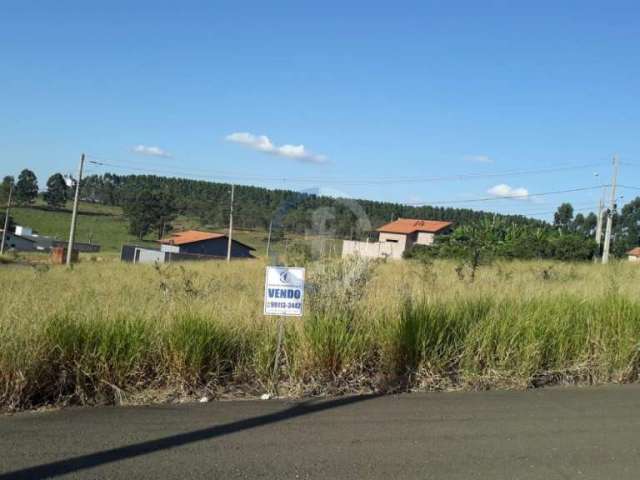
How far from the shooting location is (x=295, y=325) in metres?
6.35

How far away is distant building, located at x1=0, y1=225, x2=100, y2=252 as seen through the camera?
259 ft

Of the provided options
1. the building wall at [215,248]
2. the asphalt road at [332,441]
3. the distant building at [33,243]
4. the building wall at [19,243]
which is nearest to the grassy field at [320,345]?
the asphalt road at [332,441]

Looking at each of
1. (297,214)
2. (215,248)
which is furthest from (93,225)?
(297,214)

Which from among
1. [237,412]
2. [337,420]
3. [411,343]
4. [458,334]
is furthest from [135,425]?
[458,334]

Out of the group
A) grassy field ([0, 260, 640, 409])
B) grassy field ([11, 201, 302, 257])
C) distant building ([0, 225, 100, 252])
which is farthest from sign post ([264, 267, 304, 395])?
distant building ([0, 225, 100, 252])

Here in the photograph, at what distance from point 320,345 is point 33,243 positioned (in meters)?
87.4

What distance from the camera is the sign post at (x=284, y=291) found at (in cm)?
573

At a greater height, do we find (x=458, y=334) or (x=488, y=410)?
(x=458, y=334)

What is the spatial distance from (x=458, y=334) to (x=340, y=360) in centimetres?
149

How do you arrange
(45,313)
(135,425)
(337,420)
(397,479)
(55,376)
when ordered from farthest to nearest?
(45,313) < (55,376) < (337,420) < (135,425) < (397,479)

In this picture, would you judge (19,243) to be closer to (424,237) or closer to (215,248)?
(215,248)

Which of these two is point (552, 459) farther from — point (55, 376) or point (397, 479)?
point (55, 376)

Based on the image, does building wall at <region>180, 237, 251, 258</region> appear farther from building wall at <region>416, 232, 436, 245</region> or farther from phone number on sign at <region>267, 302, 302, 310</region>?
phone number on sign at <region>267, 302, 302, 310</region>

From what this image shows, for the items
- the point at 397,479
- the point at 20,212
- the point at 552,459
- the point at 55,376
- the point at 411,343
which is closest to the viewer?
the point at 397,479
